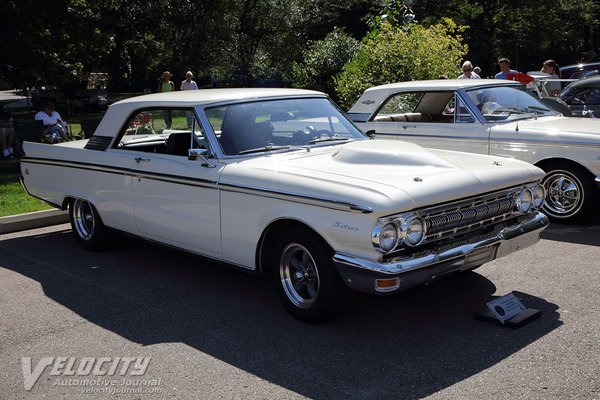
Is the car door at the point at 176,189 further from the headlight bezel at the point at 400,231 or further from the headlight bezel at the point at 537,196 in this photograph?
the headlight bezel at the point at 537,196

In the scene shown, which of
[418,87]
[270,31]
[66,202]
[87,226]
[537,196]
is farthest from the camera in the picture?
[270,31]

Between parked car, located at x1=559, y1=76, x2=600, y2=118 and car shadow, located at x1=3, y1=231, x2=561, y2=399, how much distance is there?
6.82m

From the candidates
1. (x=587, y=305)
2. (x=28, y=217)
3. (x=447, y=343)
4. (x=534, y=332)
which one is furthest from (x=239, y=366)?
(x=28, y=217)

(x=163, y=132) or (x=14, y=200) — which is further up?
(x=163, y=132)

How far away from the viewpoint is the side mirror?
550 centimetres

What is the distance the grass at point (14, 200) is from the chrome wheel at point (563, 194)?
6454 mm

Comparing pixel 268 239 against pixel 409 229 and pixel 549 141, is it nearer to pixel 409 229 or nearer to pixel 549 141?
pixel 409 229

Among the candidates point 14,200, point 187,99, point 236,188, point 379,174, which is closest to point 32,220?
point 14,200

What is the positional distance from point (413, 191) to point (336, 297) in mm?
935

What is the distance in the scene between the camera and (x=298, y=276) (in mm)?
4988

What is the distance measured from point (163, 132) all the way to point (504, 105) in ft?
14.4

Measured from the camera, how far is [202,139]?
5770 millimetres

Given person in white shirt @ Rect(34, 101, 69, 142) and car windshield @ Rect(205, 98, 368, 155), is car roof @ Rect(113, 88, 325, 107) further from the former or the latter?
person in white shirt @ Rect(34, 101, 69, 142)

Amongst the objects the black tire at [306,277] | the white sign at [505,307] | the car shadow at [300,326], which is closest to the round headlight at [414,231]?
the black tire at [306,277]
